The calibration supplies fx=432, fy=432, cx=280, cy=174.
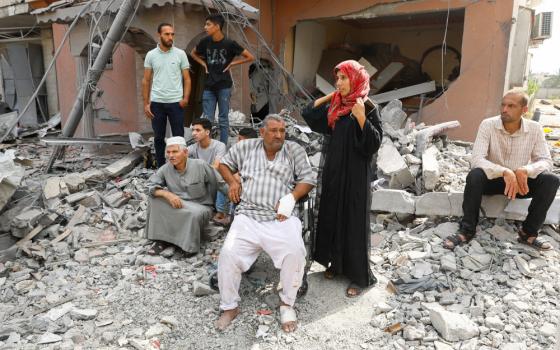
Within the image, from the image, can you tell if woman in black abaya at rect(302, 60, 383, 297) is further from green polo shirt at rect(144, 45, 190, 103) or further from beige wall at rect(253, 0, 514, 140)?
beige wall at rect(253, 0, 514, 140)

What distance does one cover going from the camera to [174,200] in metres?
4.03

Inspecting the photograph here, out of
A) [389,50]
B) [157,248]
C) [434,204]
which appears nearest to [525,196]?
[434,204]

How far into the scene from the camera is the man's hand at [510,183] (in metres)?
3.67

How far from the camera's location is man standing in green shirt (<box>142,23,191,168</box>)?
5.57m

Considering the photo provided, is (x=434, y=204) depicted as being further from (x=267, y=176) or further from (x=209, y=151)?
(x=209, y=151)

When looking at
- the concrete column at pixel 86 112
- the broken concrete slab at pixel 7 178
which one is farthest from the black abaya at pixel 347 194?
the concrete column at pixel 86 112

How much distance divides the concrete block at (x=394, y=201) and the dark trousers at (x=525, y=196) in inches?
25.7

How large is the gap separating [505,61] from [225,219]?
5.67 meters

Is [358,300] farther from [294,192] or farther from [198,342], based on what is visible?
[198,342]

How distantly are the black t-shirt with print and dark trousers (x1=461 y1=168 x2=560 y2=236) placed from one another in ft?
11.3

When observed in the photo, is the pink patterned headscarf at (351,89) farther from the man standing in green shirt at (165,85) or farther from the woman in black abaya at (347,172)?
the man standing in green shirt at (165,85)

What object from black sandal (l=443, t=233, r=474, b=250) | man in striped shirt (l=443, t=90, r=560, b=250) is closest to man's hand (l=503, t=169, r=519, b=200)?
man in striped shirt (l=443, t=90, r=560, b=250)

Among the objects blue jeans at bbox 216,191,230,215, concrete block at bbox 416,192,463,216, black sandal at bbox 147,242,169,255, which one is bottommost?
black sandal at bbox 147,242,169,255

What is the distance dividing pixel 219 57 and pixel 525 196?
4006 mm
